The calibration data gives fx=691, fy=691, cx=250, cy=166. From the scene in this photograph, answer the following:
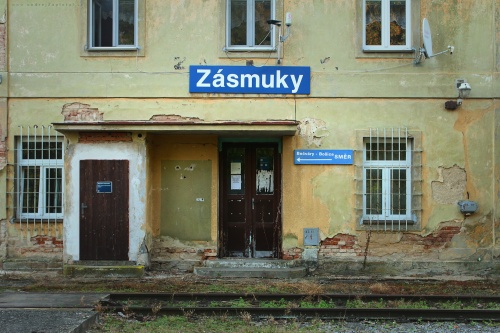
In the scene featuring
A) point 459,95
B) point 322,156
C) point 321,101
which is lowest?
point 322,156

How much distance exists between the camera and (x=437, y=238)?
42.9 ft

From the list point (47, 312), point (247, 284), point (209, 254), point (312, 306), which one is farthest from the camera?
point (209, 254)

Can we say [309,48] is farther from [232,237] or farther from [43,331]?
[43,331]

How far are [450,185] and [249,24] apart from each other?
4.89 metres

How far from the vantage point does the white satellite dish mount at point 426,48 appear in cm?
1240

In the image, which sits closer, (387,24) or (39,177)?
(387,24)

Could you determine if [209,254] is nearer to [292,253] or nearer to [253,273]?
[253,273]

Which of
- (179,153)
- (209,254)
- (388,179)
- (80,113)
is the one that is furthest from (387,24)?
(80,113)

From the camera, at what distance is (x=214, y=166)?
13.4m

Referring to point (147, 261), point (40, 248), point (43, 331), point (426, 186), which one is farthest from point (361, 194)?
point (43, 331)

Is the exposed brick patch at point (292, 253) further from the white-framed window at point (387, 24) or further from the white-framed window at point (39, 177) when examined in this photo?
the white-framed window at point (39, 177)

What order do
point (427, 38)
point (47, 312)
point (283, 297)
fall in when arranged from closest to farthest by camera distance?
point (47, 312) → point (283, 297) → point (427, 38)

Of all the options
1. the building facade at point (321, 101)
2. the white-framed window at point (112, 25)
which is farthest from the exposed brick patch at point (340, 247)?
the white-framed window at point (112, 25)

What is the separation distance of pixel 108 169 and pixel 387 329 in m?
6.20
